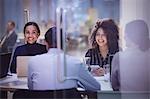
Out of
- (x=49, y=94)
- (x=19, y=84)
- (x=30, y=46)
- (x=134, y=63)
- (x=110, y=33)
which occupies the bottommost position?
(x=49, y=94)

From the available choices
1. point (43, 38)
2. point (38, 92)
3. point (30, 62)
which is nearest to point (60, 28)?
point (43, 38)

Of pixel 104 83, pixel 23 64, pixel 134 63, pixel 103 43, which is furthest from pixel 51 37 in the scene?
Result: pixel 134 63

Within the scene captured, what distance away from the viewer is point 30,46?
11.2 feet

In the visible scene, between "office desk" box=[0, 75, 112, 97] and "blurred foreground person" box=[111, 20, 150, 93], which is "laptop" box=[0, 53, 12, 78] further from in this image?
"blurred foreground person" box=[111, 20, 150, 93]

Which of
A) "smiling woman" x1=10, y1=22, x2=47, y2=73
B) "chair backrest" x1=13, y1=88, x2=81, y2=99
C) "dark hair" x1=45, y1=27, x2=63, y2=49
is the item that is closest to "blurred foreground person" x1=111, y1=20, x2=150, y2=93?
"chair backrest" x1=13, y1=88, x2=81, y2=99

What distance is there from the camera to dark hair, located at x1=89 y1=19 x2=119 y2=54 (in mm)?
3377

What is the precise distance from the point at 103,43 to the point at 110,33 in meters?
0.12

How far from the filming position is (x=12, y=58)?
346 centimetres

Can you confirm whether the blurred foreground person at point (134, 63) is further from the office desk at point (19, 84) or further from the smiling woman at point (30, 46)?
the smiling woman at point (30, 46)

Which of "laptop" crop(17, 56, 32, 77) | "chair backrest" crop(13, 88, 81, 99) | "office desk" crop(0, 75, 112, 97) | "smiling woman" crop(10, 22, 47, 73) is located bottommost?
"chair backrest" crop(13, 88, 81, 99)

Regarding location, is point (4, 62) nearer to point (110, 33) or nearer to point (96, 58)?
point (96, 58)

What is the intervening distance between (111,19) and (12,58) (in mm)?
1048

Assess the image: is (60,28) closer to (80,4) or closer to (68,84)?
(80,4)

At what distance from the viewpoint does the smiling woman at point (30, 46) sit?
3391 mm
